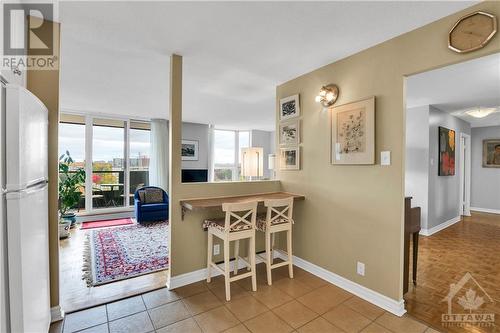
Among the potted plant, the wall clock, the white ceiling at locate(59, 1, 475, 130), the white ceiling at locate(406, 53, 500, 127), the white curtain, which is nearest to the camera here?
the wall clock

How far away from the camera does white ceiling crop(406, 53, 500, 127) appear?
2.78 metres

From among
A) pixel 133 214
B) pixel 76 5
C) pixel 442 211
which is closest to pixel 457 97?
pixel 442 211

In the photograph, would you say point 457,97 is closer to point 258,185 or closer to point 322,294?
point 258,185

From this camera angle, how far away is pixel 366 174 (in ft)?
7.98

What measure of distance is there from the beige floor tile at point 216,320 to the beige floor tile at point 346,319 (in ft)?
2.69

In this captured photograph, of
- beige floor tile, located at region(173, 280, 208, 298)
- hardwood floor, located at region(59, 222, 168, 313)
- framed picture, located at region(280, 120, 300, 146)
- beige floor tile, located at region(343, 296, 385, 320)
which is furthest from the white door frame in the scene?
hardwood floor, located at region(59, 222, 168, 313)

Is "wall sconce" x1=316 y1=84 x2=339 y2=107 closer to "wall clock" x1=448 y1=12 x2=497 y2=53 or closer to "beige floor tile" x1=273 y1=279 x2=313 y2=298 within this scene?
"wall clock" x1=448 y1=12 x2=497 y2=53

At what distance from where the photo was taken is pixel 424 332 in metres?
1.92

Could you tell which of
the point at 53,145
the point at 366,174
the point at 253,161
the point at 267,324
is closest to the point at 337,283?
the point at 267,324

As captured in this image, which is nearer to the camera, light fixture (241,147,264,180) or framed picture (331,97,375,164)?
framed picture (331,97,375,164)

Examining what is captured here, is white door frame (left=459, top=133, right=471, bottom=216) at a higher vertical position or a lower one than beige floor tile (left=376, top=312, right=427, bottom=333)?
higher

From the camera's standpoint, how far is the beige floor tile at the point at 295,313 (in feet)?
6.74

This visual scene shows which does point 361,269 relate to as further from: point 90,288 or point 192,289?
point 90,288

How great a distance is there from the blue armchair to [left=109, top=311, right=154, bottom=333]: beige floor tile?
3388 millimetres
